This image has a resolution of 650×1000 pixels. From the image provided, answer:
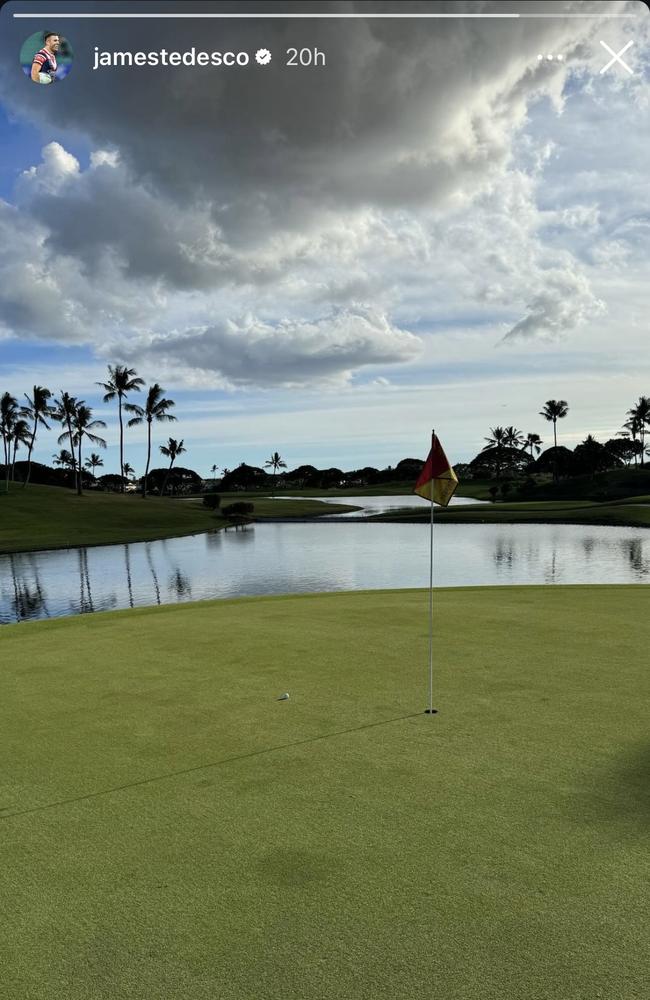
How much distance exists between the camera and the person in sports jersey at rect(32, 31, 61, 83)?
15445mm

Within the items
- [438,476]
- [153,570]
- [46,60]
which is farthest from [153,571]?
[438,476]

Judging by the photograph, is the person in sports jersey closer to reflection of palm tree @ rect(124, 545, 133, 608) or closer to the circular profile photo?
the circular profile photo

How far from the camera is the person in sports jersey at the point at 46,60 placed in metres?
15.4

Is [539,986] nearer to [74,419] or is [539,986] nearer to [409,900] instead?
[409,900]

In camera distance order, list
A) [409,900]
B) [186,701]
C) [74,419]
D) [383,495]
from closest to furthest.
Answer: [409,900], [186,701], [74,419], [383,495]

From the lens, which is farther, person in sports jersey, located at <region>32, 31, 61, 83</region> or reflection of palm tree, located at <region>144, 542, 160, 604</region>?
reflection of palm tree, located at <region>144, 542, 160, 604</region>

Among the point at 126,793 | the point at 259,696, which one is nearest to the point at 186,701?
the point at 259,696

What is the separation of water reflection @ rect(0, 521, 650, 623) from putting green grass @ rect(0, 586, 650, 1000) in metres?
17.0

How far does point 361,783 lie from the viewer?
17.6 feet

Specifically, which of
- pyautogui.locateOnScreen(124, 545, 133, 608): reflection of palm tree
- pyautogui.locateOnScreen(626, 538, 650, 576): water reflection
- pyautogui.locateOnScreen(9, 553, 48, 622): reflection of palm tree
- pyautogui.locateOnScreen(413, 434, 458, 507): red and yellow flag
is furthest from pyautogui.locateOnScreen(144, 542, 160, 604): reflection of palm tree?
pyautogui.locateOnScreen(626, 538, 650, 576): water reflection

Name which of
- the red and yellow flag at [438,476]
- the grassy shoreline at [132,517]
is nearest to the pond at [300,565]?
the grassy shoreline at [132,517]

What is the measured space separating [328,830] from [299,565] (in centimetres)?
2941

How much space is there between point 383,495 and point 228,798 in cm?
14851

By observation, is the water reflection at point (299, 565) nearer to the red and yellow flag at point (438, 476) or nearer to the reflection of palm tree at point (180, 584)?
the reflection of palm tree at point (180, 584)
